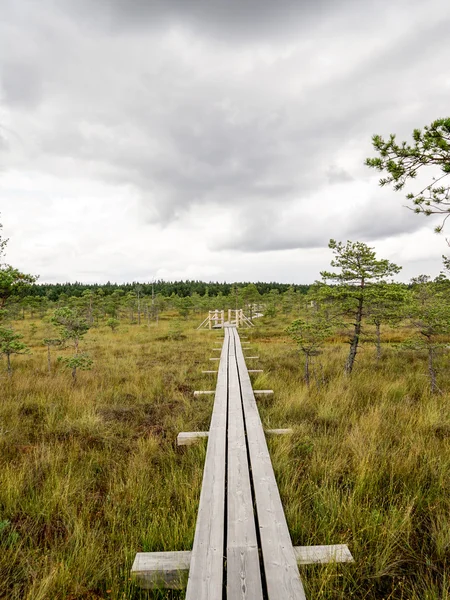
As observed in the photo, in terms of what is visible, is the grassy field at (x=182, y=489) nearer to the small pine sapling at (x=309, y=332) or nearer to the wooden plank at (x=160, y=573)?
the wooden plank at (x=160, y=573)

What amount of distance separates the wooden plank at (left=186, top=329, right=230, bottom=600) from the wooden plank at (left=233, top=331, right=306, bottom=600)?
1.13ft

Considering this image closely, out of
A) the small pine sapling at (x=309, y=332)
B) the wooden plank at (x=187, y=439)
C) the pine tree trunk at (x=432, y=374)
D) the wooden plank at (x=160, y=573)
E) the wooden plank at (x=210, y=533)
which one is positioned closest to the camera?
the wooden plank at (x=210, y=533)

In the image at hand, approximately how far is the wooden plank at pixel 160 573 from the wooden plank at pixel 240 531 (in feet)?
1.17

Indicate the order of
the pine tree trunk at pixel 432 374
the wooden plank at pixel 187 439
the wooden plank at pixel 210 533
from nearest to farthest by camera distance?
the wooden plank at pixel 210 533
the wooden plank at pixel 187 439
the pine tree trunk at pixel 432 374

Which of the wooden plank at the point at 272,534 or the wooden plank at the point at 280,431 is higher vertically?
the wooden plank at the point at 272,534

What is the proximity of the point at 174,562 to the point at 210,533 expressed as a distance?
337 mm

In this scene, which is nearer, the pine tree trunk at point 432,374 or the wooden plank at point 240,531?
the wooden plank at point 240,531


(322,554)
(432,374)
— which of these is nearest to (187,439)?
(322,554)

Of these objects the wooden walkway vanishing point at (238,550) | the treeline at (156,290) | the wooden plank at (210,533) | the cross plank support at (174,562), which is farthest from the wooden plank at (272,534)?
the treeline at (156,290)

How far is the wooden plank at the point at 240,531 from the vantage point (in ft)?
6.27

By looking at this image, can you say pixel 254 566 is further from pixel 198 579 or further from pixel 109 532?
pixel 109 532

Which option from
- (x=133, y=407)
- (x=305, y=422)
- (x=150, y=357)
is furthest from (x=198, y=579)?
(x=150, y=357)

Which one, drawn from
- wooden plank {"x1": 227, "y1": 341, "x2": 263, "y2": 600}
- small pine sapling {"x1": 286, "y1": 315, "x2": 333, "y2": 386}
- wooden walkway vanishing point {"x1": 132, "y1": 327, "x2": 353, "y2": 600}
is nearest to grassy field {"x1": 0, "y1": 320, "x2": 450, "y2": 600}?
wooden walkway vanishing point {"x1": 132, "y1": 327, "x2": 353, "y2": 600}

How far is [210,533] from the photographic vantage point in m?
2.32
